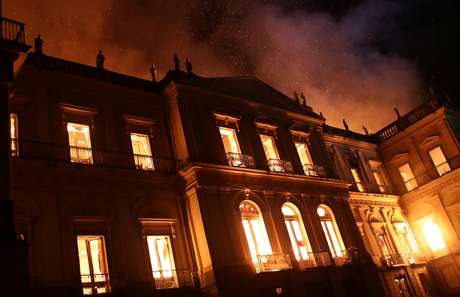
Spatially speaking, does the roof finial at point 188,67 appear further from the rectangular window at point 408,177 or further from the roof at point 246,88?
the rectangular window at point 408,177

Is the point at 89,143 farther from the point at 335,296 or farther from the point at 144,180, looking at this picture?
the point at 335,296

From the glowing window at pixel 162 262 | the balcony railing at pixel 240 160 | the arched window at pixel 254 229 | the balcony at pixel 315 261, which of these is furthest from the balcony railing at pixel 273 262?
the balcony railing at pixel 240 160

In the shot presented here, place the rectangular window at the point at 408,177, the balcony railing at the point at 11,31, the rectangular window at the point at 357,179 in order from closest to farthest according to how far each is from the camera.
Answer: the balcony railing at the point at 11,31, the rectangular window at the point at 357,179, the rectangular window at the point at 408,177

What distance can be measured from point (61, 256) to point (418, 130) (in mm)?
23804

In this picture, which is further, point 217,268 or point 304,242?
point 304,242

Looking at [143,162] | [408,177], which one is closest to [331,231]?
[408,177]

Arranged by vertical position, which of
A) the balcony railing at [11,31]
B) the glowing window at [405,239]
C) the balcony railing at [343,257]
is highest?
the balcony railing at [11,31]

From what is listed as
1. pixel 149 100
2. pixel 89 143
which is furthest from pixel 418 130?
pixel 89 143

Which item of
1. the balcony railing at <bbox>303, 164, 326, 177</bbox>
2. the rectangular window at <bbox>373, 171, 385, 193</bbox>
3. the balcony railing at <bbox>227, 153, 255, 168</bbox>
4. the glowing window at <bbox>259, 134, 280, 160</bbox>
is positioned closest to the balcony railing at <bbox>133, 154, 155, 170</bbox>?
the balcony railing at <bbox>227, 153, 255, 168</bbox>

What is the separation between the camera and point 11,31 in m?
14.8

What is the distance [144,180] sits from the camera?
18484 millimetres

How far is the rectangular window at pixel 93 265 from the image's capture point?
1538 centimetres

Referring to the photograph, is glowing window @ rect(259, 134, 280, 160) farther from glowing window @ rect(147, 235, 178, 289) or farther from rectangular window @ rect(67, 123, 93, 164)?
rectangular window @ rect(67, 123, 93, 164)

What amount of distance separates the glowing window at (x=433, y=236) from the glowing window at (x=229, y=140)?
46.2 ft
